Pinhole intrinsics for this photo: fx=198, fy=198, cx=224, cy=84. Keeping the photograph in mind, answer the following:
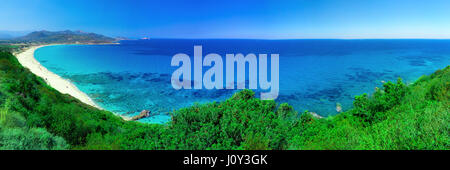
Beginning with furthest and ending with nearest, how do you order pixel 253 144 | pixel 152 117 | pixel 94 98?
1. pixel 94 98
2. pixel 152 117
3. pixel 253 144

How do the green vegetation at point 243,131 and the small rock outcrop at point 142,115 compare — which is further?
the small rock outcrop at point 142,115

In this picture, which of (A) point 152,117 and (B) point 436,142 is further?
(A) point 152,117

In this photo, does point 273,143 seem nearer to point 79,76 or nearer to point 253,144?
point 253,144

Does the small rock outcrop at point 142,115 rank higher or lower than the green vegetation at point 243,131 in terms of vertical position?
lower

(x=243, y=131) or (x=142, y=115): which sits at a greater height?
(x=243, y=131)

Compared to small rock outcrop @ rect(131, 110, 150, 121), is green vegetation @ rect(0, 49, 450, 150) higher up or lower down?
higher up

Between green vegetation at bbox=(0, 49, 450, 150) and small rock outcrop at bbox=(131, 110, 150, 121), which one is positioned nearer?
green vegetation at bbox=(0, 49, 450, 150)

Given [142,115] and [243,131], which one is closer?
[243,131]
